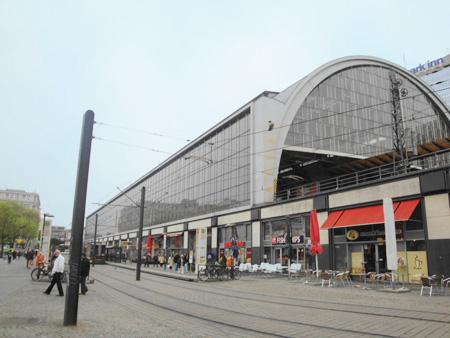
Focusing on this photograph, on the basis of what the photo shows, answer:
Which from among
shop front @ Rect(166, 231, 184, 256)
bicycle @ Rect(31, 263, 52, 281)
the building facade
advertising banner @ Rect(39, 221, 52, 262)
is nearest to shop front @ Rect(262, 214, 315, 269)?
bicycle @ Rect(31, 263, 52, 281)

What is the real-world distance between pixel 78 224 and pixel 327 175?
3841 cm

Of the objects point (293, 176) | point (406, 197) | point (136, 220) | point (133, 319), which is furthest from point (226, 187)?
point (136, 220)

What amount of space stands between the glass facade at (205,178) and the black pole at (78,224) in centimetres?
2093

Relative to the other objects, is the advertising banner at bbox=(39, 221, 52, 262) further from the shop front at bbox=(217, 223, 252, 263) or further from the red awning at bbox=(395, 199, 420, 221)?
the red awning at bbox=(395, 199, 420, 221)

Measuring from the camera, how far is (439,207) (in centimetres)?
1759

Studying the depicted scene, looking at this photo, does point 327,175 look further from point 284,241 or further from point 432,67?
point 432,67

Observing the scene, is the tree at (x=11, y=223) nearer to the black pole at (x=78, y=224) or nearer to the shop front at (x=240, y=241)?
the shop front at (x=240, y=241)

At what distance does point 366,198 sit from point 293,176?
70.8 feet

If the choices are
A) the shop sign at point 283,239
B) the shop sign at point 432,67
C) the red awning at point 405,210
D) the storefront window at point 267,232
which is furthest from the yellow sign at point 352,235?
the shop sign at point 432,67

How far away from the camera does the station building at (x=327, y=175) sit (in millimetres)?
19203

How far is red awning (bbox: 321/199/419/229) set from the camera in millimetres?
18650

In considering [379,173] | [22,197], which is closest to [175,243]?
[379,173]

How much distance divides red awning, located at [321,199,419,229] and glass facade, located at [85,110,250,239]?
1383 centimetres

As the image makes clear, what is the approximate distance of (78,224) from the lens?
8.14 m
